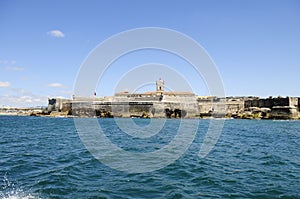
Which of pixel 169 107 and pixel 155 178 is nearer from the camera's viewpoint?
pixel 155 178

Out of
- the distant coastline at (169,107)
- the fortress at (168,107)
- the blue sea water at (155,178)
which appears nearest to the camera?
the blue sea water at (155,178)

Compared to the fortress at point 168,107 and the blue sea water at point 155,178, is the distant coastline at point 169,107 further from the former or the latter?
the blue sea water at point 155,178

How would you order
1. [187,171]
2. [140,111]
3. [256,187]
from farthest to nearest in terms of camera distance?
[140,111] → [187,171] → [256,187]

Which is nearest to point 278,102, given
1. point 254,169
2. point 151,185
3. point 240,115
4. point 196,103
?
point 240,115

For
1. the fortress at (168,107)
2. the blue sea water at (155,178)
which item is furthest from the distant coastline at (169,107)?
the blue sea water at (155,178)

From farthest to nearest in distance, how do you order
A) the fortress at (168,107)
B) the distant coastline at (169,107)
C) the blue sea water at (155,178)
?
the fortress at (168,107) → the distant coastline at (169,107) → the blue sea water at (155,178)

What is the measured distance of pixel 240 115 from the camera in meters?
63.8

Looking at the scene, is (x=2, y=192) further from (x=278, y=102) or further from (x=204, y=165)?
(x=278, y=102)

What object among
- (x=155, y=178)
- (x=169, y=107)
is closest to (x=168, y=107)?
(x=169, y=107)

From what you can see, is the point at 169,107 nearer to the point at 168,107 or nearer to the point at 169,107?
the point at 169,107

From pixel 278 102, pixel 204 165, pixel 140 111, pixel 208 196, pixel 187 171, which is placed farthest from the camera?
pixel 140 111

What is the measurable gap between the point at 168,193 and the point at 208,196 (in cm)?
110

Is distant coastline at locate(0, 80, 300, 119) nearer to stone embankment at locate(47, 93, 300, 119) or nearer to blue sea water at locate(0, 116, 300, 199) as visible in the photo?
stone embankment at locate(47, 93, 300, 119)

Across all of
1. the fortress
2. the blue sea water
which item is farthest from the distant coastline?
the blue sea water
